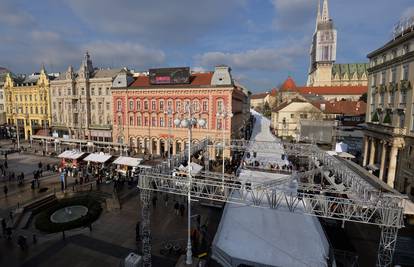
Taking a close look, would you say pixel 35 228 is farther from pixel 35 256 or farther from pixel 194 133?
pixel 194 133

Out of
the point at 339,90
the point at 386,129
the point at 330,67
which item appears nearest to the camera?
the point at 386,129

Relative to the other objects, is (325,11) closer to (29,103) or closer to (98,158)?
(29,103)

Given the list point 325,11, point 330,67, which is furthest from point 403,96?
point 325,11

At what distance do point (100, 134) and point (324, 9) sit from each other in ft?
463

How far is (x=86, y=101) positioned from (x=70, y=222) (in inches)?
1353

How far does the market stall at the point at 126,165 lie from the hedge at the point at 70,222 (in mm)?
5910

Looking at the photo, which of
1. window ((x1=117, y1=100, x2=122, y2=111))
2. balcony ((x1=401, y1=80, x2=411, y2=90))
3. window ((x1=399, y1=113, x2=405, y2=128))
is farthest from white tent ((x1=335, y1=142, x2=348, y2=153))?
window ((x1=117, y1=100, x2=122, y2=111))

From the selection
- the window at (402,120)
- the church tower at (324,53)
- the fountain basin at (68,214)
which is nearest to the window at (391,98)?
the window at (402,120)

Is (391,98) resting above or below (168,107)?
above

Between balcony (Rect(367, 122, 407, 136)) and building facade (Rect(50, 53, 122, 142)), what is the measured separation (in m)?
43.4

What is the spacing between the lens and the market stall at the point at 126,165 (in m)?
28.4

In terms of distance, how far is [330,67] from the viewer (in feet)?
385

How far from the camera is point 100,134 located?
156 ft

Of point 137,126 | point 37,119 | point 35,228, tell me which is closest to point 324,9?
point 137,126
